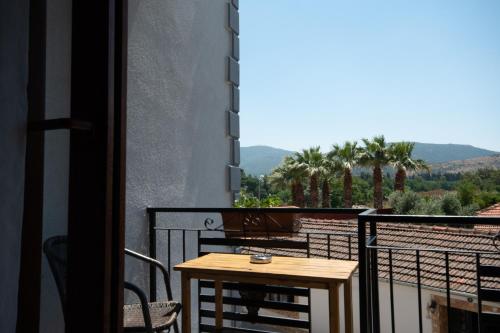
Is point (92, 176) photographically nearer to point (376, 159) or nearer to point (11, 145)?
point (11, 145)

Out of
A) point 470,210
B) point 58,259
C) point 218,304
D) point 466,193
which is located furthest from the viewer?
point 466,193

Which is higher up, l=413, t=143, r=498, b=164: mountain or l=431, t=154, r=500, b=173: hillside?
l=413, t=143, r=498, b=164: mountain

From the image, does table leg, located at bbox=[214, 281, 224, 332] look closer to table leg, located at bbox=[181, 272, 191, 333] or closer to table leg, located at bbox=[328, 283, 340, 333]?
table leg, located at bbox=[181, 272, 191, 333]

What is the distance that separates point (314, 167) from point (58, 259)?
24.9 metres

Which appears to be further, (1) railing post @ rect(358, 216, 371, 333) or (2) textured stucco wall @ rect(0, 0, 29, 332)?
(1) railing post @ rect(358, 216, 371, 333)

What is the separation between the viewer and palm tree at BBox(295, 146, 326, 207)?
84.9ft

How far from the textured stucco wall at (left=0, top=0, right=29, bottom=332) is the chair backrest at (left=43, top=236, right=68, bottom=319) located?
1.25 ft

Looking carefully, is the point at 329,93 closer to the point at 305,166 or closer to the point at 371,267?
the point at 305,166

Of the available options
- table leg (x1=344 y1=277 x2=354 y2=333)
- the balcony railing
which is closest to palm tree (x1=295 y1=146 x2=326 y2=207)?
the balcony railing

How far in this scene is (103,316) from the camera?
1277 mm

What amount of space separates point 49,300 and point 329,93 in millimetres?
79933

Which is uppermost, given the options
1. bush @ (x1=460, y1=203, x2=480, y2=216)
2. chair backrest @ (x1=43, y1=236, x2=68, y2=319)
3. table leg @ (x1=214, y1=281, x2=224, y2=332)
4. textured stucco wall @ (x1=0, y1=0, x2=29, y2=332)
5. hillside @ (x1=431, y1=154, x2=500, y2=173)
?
hillside @ (x1=431, y1=154, x2=500, y2=173)

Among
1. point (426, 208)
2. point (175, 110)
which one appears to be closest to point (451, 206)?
point (426, 208)

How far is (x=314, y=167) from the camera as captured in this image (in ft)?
85.3
